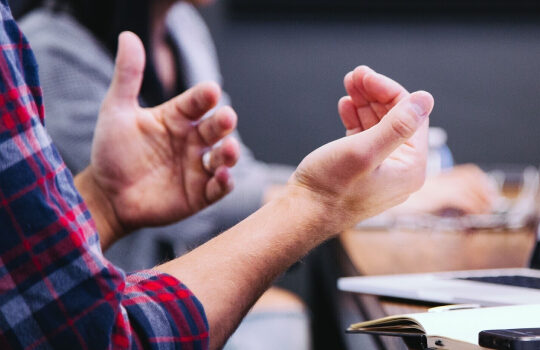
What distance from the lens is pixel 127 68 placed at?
35.6 inches

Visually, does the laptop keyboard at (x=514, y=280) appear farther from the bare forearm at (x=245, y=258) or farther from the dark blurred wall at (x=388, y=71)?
the dark blurred wall at (x=388, y=71)

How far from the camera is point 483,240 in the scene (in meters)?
1.16

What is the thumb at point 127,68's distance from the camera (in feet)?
2.92

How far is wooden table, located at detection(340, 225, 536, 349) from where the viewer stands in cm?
94

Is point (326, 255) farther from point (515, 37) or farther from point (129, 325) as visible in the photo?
point (515, 37)

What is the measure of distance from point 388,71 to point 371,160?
1.91 metres

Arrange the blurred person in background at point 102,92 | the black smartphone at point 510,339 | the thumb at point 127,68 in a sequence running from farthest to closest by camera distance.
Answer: the blurred person in background at point 102,92
the thumb at point 127,68
the black smartphone at point 510,339

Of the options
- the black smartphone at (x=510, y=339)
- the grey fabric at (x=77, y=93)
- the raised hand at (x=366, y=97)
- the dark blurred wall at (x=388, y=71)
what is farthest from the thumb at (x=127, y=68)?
the dark blurred wall at (x=388, y=71)

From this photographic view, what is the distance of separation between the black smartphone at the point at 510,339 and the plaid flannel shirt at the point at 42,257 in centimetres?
25

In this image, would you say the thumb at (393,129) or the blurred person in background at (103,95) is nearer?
the thumb at (393,129)

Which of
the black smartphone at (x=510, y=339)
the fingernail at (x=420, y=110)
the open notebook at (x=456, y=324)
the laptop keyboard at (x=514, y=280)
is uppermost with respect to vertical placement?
the fingernail at (x=420, y=110)

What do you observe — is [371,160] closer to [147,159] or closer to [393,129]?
[393,129]

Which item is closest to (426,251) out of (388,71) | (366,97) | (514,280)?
(514,280)

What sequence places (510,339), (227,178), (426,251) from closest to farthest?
(510,339)
(227,178)
(426,251)
